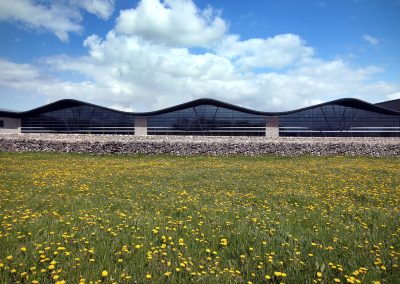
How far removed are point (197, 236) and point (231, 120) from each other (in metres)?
42.6

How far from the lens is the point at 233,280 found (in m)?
4.07

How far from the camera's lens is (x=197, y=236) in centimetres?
578

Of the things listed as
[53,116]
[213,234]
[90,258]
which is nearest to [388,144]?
[213,234]

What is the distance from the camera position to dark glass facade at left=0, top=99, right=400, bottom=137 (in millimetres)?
46438

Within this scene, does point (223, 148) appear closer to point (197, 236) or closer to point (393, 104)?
point (197, 236)

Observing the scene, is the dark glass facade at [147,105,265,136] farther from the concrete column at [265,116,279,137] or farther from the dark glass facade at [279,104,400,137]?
the dark glass facade at [279,104,400,137]

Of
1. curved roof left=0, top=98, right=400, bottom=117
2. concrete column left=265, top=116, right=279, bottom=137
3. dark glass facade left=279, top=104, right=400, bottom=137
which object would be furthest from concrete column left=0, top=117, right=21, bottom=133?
dark glass facade left=279, top=104, right=400, bottom=137

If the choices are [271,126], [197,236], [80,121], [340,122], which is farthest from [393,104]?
[197,236]

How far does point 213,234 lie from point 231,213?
1.63 m

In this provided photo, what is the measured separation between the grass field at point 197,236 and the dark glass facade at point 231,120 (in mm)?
37811

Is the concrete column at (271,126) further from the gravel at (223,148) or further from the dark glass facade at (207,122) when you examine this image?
the gravel at (223,148)

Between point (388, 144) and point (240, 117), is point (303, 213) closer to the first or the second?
point (388, 144)

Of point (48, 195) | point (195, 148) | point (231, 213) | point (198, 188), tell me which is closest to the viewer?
point (231, 213)

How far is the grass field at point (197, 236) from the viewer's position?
4234mm
